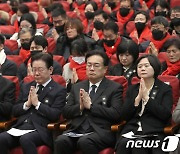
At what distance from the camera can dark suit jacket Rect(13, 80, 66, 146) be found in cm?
518

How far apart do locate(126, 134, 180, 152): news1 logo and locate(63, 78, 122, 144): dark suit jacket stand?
0.29 meters

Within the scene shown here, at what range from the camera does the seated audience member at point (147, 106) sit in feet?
15.6

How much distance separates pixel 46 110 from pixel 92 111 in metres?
0.43

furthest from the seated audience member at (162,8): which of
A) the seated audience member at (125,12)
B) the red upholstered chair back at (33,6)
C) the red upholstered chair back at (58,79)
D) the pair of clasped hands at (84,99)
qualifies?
the pair of clasped hands at (84,99)

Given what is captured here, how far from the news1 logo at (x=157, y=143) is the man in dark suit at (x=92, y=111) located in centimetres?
29

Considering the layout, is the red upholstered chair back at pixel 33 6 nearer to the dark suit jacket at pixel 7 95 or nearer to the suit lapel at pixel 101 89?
the dark suit jacket at pixel 7 95

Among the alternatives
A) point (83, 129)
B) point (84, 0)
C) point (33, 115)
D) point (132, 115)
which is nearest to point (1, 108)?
point (33, 115)

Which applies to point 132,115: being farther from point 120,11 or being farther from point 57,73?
point 120,11

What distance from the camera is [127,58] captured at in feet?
18.4

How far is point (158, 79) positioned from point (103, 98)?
496 mm

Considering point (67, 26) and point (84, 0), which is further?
point (84, 0)

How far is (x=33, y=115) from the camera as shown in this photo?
5.30 m

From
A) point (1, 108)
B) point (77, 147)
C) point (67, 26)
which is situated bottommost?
point (77, 147)

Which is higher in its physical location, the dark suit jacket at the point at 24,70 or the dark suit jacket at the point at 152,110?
the dark suit jacket at the point at 24,70
